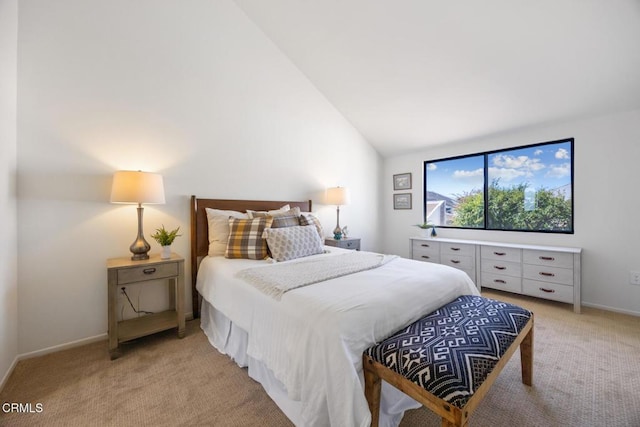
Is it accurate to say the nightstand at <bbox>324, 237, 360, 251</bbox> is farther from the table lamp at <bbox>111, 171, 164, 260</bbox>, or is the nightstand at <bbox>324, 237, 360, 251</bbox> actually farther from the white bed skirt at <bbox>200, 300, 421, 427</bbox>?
the table lamp at <bbox>111, 171, 164, 260</bbox>

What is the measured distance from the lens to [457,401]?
0.94 meters

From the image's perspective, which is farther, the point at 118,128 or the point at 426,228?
the point at 426,228

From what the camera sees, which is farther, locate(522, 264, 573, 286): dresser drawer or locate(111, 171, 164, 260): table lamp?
locate(522, 264, 573, 286): dresser drawer

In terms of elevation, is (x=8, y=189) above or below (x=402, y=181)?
below

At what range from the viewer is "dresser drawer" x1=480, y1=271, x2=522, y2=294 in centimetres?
305

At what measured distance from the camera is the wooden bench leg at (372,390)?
1.15 meters

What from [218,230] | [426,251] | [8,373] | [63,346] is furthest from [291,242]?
[426,251]

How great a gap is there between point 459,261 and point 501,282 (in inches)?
20.2

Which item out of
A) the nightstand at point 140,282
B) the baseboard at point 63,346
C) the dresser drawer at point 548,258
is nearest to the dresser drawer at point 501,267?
the dresser drawer at point 548,258

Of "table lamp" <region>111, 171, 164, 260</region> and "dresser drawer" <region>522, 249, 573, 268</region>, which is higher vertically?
"table lamp" <region>111, 171, 164, 260</region>

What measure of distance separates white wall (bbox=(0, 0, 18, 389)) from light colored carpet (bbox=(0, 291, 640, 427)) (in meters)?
0.26

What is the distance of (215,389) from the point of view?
1.60 m

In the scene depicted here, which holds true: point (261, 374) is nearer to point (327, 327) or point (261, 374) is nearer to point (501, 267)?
point (327, 327)

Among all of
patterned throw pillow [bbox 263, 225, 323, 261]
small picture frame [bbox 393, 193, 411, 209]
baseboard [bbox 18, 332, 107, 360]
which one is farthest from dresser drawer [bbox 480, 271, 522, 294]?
baseboard [bbox 18, 332, 107, 360]
